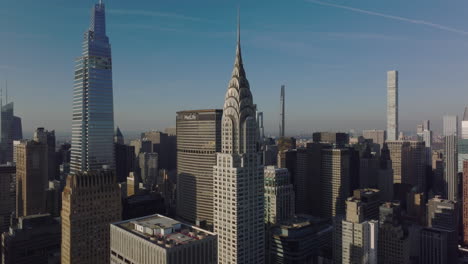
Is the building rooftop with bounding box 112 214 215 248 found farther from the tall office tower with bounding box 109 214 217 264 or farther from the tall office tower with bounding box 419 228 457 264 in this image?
the tall office tower with bounding box 419 228 457 264

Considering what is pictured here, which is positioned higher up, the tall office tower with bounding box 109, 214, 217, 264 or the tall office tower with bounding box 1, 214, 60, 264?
the tall office tower with bounding box 109, 214, 217, 264

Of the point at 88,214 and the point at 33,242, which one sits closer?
the point at 88,214

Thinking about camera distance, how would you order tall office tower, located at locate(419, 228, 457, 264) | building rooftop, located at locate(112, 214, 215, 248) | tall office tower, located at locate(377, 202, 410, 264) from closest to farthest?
1. building rooftop, located at locate(112, 214, 215, 248)
2. tall office tower, located at locate(377, 202, 410, 264)
3. tall office tower, located at locate(419, 228, 457, 264)

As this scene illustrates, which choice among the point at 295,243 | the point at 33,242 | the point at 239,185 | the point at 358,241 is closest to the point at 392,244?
the point at 358,241

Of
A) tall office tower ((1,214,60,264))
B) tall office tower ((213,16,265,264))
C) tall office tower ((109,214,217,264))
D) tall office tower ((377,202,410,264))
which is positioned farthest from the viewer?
tall office tower ((377,202,410,264))

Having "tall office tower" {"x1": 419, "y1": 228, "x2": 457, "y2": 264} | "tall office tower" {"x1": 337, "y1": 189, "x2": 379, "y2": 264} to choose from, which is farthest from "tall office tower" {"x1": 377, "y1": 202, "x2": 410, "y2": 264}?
"tall office tower" {"x1": 419, "y1": 228, "x2": 457, "y2": 264}

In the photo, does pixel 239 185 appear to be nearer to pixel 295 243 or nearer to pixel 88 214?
pixel 295 243

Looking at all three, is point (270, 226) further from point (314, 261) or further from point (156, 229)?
point (156, 229)
